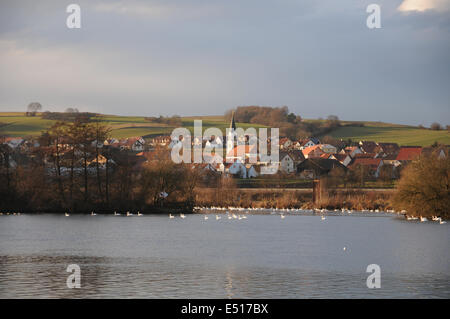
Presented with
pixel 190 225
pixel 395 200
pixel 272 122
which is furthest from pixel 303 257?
pixel 272 122

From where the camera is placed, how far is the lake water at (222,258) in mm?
22125

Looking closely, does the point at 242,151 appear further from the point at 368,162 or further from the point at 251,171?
the point at 368,162

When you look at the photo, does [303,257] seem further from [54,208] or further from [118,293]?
[54,208]

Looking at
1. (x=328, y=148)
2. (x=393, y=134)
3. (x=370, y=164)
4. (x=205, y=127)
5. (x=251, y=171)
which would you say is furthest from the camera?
(x=205, y=127)

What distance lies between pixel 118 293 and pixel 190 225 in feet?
93.4

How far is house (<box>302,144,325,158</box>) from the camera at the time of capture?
4831 inches

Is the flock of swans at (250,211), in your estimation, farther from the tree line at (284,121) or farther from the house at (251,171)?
the tree line at (284,121)

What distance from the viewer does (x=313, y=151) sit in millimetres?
124688

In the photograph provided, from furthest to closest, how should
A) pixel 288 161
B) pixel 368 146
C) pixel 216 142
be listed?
pixel 216 142, pixel 368 146, pixel 288 161

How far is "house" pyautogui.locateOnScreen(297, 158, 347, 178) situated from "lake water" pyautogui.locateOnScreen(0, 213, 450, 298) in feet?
144

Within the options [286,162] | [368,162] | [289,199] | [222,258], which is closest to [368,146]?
[286,162]

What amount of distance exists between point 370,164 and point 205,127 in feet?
163

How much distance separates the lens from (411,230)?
4578cm
